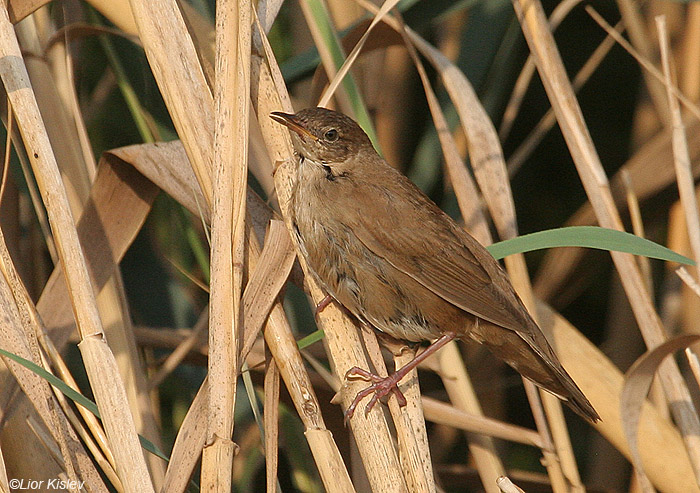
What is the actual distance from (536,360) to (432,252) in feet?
1.31

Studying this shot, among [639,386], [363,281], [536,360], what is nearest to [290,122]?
[363,281]

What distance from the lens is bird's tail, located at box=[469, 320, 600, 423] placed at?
207 cm

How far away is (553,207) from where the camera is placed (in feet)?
12.4

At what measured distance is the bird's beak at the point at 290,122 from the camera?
77.6 inches

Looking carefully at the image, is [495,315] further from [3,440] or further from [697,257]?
[3,440]

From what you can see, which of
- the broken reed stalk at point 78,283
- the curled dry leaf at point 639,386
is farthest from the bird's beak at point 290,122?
the curled dry leaf at point 639,386

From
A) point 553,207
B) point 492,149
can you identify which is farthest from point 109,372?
point 553,207

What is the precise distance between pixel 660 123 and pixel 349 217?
1.95 metres

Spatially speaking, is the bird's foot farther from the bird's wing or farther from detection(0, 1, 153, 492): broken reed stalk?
detection(0, 1, 153, 492): broken reed stalk

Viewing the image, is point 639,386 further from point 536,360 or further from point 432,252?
point 432,252

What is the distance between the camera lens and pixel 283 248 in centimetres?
193

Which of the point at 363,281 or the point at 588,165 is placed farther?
the point at 588,165

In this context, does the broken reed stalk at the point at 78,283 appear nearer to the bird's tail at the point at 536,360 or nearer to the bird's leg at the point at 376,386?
the bird's leg at the point at 376,386

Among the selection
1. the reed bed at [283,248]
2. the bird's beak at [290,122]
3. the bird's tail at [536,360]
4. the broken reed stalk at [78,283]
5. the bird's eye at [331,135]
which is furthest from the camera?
the bird's eye at [331,135]
